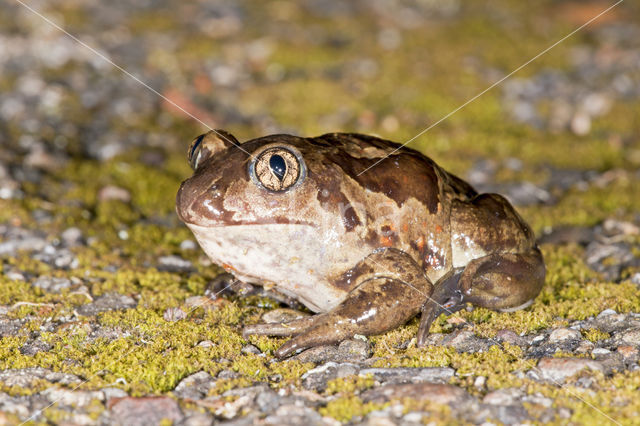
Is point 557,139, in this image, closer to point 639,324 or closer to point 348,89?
point 348,89

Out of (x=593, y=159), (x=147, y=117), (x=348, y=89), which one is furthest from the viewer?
(x=348, y=89)

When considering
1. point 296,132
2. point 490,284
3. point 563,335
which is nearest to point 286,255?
point 490,284

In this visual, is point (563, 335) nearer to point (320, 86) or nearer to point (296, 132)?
point (296, 132)

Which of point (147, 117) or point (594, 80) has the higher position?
point (594, 80)

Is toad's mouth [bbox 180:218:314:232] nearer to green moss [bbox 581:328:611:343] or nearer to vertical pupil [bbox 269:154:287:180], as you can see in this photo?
vertical pupil [bbox 269:154:287:180]

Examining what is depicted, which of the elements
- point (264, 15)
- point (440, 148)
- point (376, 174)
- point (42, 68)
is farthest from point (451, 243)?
point (264, 15)
